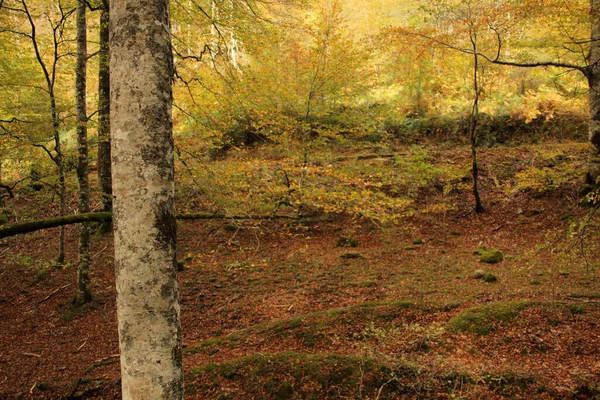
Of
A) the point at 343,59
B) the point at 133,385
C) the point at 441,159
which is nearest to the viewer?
the point at 133,385

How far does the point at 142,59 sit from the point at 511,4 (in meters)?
8.08

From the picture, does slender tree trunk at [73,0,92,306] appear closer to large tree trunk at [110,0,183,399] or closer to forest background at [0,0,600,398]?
forest background at [0,0,600,398]

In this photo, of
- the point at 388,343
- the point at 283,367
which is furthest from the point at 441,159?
the point at 283,367

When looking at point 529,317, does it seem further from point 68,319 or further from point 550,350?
point 68,319

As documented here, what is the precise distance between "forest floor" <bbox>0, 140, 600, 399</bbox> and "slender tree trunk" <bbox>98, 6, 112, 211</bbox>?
1.73 meters

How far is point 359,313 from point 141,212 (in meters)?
4.58

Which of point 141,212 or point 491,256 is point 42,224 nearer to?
point 141,212

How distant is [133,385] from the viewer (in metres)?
1.60

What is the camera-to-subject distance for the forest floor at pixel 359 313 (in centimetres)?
384

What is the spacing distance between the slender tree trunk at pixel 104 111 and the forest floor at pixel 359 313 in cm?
173

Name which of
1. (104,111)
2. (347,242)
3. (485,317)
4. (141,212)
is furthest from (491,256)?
(104,111)

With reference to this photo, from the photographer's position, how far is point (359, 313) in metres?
5.54

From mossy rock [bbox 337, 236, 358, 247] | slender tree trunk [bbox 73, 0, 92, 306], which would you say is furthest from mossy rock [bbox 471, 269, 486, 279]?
slender tree trunk [bbox 73, 0, 92, 306]

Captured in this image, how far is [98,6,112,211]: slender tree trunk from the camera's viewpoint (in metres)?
6.90
